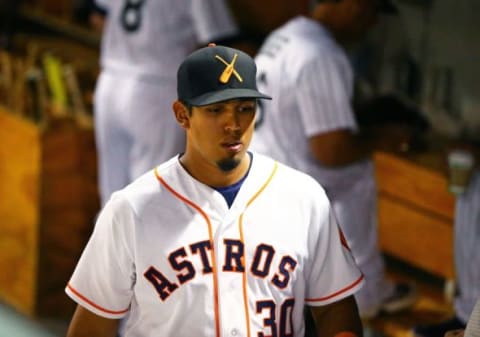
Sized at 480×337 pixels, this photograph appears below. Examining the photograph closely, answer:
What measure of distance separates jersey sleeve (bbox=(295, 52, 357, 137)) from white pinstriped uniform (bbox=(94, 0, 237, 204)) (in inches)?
45.1

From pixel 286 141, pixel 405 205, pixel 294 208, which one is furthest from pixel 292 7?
pixel 294 208

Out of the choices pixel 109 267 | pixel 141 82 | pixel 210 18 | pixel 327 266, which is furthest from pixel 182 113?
pixel 141 82

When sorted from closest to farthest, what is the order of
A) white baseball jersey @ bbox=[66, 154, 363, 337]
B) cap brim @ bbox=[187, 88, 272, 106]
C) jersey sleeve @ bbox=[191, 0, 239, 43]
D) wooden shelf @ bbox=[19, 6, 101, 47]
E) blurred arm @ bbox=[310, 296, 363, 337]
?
cap brim @ bbox=[187, 88, 272, 106]
white baseball jersey @ bbox=[66, 154, 363, 337]
blurred arm @ bbox=[310, 296, 363, 337]
jersey sleeve @ bbox=[191, 0, 239, 43]
wooden shelf @ bbox=[19, 6, 101, 47]

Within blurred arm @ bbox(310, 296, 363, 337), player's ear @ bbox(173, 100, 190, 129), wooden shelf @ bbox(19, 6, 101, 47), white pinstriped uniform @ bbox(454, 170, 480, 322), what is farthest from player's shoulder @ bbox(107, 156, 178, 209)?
wooden shelf @ bbox(19, 6, 101, 47)

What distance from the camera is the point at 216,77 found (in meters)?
3.02

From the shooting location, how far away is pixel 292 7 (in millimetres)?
6246

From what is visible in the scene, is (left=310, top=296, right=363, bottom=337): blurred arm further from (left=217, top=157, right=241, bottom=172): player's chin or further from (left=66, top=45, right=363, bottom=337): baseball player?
(left=217, top=157, right=241, bottom=172): player's chin

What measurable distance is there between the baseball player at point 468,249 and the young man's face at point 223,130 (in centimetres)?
148

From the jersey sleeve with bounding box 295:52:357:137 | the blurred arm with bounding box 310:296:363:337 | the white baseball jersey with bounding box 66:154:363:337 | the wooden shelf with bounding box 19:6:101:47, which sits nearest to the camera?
the white baseball jersey with bounding box 66:154:363:337

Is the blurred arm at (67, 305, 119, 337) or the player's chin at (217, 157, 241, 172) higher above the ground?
the player's chin at (217, 157, 241, 172)

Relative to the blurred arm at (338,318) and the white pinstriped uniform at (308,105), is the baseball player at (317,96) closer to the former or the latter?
the white pinstriped uniform at (308,105)

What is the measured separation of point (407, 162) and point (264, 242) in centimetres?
265

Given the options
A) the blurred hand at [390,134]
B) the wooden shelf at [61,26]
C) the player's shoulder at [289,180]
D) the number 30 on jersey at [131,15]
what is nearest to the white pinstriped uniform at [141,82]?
→ the number 30 on jersey at [131,15]

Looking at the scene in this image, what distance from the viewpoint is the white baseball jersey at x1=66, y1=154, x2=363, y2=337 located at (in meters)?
3.09
